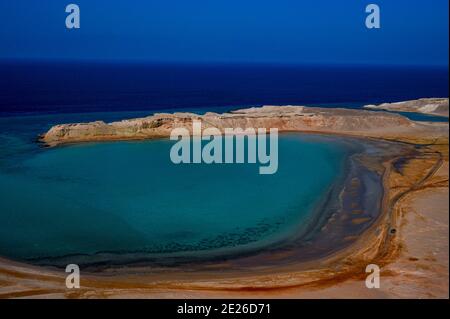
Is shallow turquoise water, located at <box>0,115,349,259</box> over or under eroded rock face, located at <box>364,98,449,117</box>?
under

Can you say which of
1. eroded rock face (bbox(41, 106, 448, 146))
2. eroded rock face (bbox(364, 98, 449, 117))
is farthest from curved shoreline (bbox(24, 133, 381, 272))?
eroded rock face (bbox(364, 98, 449, 117))

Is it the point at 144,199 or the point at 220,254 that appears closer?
the point at 220,254

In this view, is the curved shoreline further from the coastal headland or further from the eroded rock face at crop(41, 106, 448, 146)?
the eroded rock face at crop(41, 106, 448, 146)

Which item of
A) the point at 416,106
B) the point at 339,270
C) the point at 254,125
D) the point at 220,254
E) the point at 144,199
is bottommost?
the point at 339,270

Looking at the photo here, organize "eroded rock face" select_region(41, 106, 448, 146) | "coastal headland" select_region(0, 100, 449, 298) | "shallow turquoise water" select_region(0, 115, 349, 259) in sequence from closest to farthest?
"coastal headland" select_region(0, 100, 449, 298) → "shallow turquoise water" select_region(0, 115, 349, 259) → "eroded rock face" select_region(41, 106, 448, 146)

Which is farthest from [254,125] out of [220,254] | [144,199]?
[220,254]

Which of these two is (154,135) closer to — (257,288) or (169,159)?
(169,159)

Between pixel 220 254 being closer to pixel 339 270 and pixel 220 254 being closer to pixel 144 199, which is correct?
pixel 339 270
